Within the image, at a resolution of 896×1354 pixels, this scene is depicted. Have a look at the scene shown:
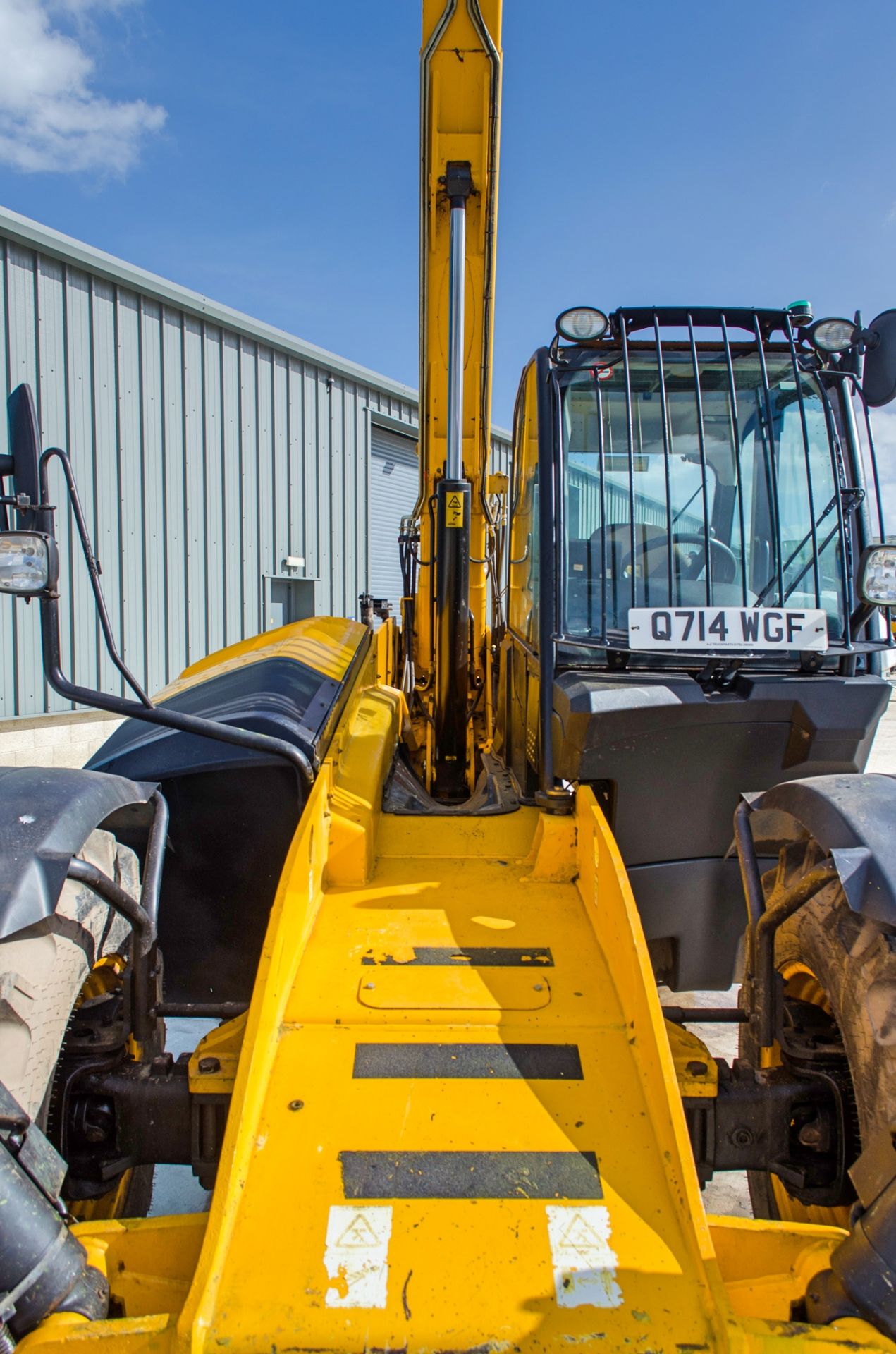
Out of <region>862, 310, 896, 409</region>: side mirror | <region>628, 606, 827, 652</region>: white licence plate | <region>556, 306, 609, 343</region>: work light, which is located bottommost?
<region>628, 606, 827, 652</region>: white licence plate

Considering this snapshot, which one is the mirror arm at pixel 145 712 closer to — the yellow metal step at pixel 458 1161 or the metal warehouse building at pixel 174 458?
the yellow metal step at pixel 458 1161

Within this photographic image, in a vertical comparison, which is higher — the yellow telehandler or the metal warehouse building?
the metal warehouse building

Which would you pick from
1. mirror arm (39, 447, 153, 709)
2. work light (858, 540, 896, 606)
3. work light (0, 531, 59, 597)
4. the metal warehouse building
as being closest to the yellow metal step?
mirror arm (39, 447, 153, 709)

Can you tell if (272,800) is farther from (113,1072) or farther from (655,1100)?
(655,1100)

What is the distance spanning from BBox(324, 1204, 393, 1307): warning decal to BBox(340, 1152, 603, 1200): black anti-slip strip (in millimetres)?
40

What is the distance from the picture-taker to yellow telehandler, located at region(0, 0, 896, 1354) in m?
1.45

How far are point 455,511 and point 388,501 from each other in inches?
447

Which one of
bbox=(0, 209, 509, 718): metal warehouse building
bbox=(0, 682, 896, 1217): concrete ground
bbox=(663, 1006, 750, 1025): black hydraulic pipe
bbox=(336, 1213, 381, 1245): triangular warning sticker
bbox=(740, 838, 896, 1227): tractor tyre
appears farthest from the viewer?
bbox=(0, 209, 509, 718): metal warehouse building

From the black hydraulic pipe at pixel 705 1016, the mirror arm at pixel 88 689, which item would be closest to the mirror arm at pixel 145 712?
the mirror arm at pixel 88 689

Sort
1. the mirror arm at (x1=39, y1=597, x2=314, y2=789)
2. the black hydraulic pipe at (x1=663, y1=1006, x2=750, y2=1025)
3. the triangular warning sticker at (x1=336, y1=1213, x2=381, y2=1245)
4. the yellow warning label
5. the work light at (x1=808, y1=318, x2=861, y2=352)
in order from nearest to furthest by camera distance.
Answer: the triangular warning sticker at (x1=336, y1=1213, x2=381, y2=1245), the mirror arm at (x1=39, y1=597, x2=314, y2=789), the black hydraulic pipe at (x1=663, y1=1006, x2=750, y2=1025), the work light at (x1=808, y1=318, x2=861, y2=352), the yellow warning label

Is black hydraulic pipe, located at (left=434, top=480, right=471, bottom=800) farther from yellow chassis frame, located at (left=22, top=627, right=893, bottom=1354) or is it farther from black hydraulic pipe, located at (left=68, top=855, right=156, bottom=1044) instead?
black hydraulic pipe, located at (left=68, top=855, right=156, bottom=1044)

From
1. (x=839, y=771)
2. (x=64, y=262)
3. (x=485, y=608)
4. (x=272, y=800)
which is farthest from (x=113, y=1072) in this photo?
(x=64, y=262)

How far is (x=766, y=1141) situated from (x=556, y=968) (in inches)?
23.3

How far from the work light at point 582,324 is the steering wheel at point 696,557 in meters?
0.75
